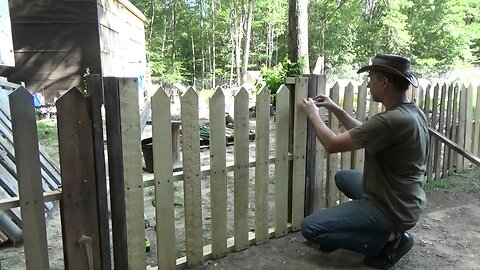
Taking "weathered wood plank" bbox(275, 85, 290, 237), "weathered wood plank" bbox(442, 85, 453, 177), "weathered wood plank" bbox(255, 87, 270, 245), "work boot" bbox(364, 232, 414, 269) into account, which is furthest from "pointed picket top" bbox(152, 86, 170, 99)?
"weathered wood plank" bbox(442, 85, 453, 177)

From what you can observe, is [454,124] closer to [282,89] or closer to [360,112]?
[360,112]

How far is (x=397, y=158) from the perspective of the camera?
2699mm

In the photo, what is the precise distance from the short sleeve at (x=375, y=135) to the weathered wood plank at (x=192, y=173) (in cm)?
115

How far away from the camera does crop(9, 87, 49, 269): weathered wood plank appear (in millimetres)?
2025

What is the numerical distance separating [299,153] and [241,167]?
2.01ft

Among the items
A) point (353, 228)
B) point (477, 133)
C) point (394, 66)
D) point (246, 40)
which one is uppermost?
point (246, 40)

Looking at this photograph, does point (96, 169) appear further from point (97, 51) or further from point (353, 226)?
point (97, 51)

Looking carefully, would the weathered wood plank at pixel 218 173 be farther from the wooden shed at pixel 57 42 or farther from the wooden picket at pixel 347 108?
the wooden shed at pixel 57 42

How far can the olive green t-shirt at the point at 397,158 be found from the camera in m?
2.60

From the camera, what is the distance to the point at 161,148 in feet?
8.50

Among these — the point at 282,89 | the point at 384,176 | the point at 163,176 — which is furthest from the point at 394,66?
the point at 163,176

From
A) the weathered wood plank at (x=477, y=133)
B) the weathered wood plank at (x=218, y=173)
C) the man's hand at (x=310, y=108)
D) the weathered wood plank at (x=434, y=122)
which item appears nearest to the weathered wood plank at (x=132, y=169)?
the weathered wood plank at (x=218, y=173)

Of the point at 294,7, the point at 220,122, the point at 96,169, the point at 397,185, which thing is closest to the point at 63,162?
the point at 96,169

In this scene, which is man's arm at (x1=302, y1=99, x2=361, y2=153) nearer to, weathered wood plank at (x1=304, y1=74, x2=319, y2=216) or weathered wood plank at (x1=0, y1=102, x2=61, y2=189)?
weathered wood plank at (x1=304, y1=74, x2=319, y2=216)
